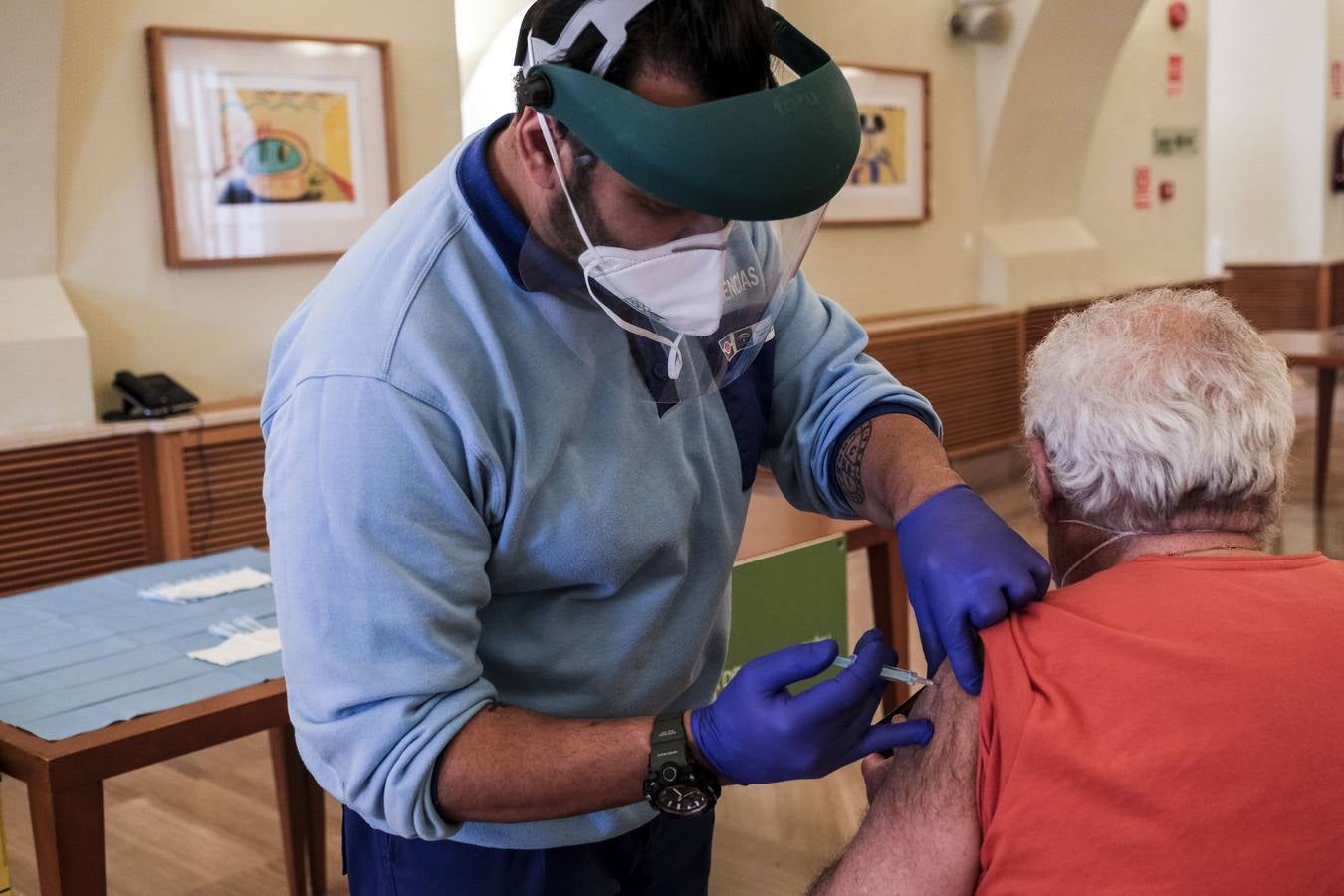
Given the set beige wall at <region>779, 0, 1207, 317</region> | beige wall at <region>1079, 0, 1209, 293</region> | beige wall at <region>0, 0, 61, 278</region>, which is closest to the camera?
beige wall at <region>0, 0, 61, 278</region>

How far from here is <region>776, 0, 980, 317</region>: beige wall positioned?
5668 mm

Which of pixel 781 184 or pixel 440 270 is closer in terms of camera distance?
pixel 781 184

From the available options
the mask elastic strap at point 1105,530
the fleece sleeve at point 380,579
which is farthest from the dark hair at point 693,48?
the mask elastic strap at point 1105,530

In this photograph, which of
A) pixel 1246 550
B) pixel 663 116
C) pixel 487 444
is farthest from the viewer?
pixel 1246 550

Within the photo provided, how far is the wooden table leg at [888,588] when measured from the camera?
9.88 ft

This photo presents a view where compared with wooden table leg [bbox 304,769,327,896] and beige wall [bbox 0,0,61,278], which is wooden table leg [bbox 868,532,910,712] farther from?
beige wall [bbox 0,0,61,278]

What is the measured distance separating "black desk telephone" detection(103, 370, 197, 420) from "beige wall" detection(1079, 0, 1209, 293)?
16.4ft

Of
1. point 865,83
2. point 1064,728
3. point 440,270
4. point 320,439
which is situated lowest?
point 1064,728

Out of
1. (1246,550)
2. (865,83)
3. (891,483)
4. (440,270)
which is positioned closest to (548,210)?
(440,270)

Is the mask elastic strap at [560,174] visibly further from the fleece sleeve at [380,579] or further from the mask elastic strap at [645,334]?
the fleece sleeve at [380,579]

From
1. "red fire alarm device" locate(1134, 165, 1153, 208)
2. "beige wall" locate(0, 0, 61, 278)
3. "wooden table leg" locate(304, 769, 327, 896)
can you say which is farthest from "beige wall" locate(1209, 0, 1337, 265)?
"wooden table leg" locate(304, 769, 327, 896)

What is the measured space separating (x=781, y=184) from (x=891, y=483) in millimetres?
482

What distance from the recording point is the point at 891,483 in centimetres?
132

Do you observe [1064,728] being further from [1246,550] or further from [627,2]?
[627,2]
